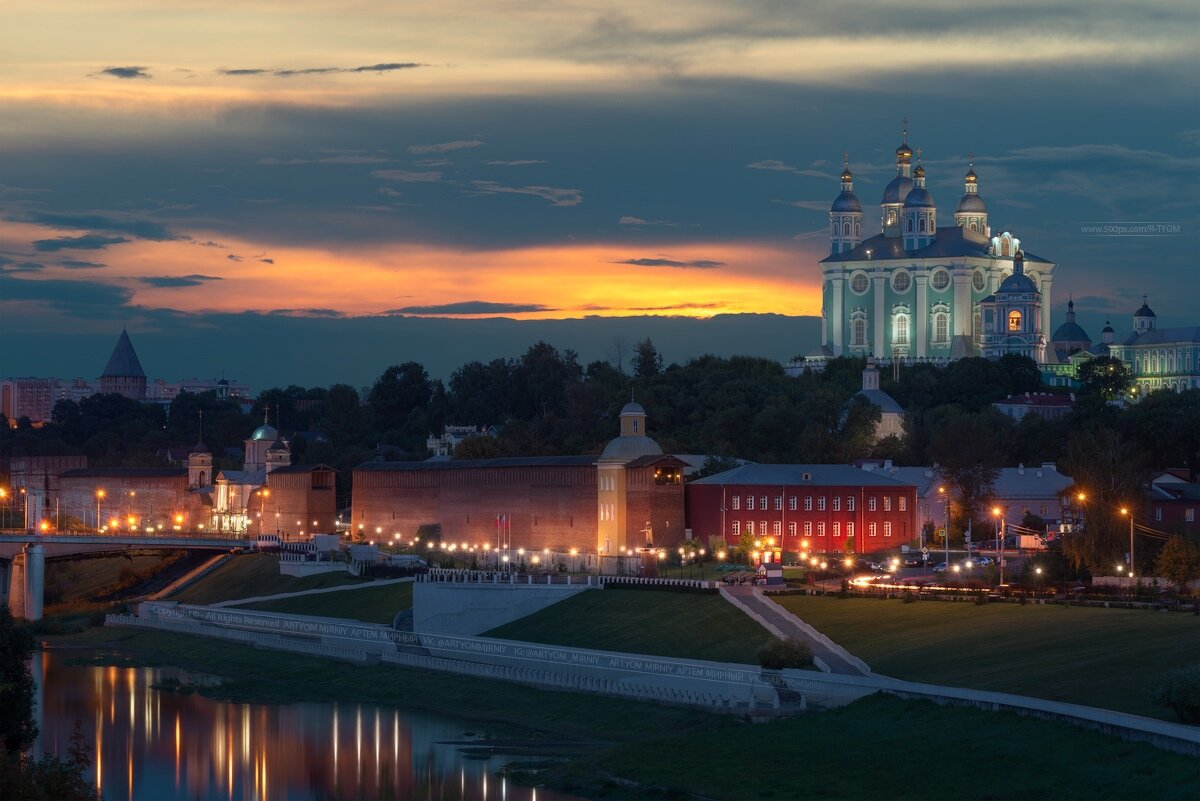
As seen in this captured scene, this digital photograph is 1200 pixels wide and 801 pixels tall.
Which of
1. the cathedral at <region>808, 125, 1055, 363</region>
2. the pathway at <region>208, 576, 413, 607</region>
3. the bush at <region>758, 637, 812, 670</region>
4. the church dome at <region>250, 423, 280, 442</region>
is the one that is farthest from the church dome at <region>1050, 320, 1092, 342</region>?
the bush at <region>758, 637, 812, 670</region>

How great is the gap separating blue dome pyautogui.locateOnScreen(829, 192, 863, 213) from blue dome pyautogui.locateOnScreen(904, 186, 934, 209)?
27.8 feet

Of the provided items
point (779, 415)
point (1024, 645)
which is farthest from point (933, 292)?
point (1024, 645)

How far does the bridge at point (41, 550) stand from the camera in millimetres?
109750

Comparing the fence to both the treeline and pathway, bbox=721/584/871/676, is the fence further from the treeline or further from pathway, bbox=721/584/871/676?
the treeline

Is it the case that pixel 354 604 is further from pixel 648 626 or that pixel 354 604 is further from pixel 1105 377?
pixel 1105 377

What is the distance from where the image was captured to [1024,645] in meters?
55.9

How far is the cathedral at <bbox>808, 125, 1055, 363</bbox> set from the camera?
592 ft

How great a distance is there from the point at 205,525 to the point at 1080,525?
287ft

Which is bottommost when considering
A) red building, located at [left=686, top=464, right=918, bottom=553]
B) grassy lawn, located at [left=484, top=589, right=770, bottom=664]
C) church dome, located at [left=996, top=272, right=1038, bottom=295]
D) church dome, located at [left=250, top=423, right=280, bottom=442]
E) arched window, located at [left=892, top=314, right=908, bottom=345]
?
grassy lawn, located at [left=484, top=589, right=770, bottom=664]

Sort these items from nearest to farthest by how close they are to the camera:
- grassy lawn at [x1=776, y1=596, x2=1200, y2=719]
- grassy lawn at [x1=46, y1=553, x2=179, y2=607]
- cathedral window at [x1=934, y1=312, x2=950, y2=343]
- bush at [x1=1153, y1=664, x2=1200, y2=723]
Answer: bush at [x1=1153, y1=664, x2=1200, y2=723] < grassy lawn at [x1=776, y1=596, x2=1200, y2=719] < grassy lawn at [x1=46, y1=553, x2=179, y2=607] < cathedral window at [x1=934, y1=312, x2=950, y2=343]

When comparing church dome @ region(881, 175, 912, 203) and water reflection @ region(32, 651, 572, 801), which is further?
church dome @ region(881, 175, 912, 203)

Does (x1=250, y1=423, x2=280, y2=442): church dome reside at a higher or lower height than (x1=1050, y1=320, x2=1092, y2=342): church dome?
lower

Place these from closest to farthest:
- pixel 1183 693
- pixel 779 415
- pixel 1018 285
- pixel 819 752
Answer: pixel 1183 693 → pixel 819 752 → pixel 779 415 → pixel 1018 285

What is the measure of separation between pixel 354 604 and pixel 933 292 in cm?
10110
